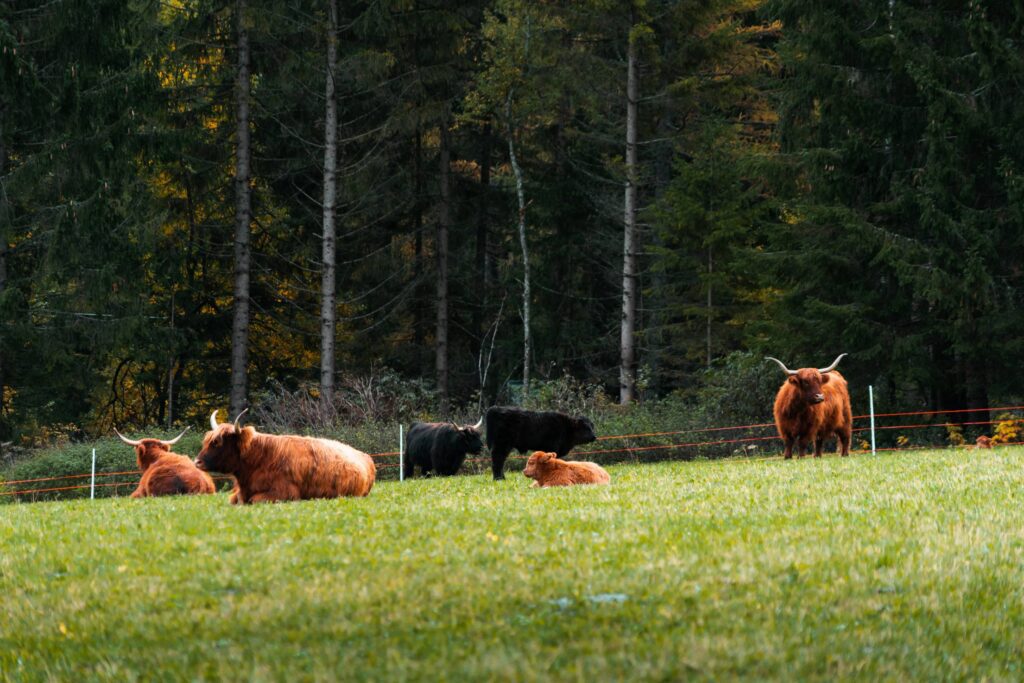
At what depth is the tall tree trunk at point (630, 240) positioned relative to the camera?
35750 mm

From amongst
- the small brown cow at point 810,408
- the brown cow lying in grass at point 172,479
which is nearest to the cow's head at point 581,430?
the small brown cow at point 810,408

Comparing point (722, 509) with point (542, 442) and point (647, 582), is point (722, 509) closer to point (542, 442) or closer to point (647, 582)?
point (647, 582)

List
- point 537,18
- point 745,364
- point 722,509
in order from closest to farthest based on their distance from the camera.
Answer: point 722,509
point 745,364
point 537,18

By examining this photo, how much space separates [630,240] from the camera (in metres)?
36.5

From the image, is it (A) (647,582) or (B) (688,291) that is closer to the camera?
(A) (647,582)

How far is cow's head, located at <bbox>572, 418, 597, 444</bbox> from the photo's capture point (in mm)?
21984

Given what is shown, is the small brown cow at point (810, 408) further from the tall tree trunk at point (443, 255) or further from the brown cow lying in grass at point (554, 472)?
the tall tree trunk at point (443, 255)

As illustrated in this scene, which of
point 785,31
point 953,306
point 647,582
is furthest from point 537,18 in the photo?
point 647,582

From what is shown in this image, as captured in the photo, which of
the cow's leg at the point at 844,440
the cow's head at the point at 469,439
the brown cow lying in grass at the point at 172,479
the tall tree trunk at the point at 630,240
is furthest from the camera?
the tall tree trunk at the point at 630,240

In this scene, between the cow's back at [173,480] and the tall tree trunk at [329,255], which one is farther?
the tall tree trunk at [329,255]

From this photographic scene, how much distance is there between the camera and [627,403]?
3281cm

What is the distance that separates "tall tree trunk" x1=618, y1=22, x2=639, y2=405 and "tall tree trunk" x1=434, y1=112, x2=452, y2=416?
735 cm

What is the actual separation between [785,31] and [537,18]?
8205 mm

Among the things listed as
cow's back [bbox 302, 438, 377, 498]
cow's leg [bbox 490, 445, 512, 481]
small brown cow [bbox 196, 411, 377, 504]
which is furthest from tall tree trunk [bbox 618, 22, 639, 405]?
small brown cow [bbox 196, 411, 377, 504]
